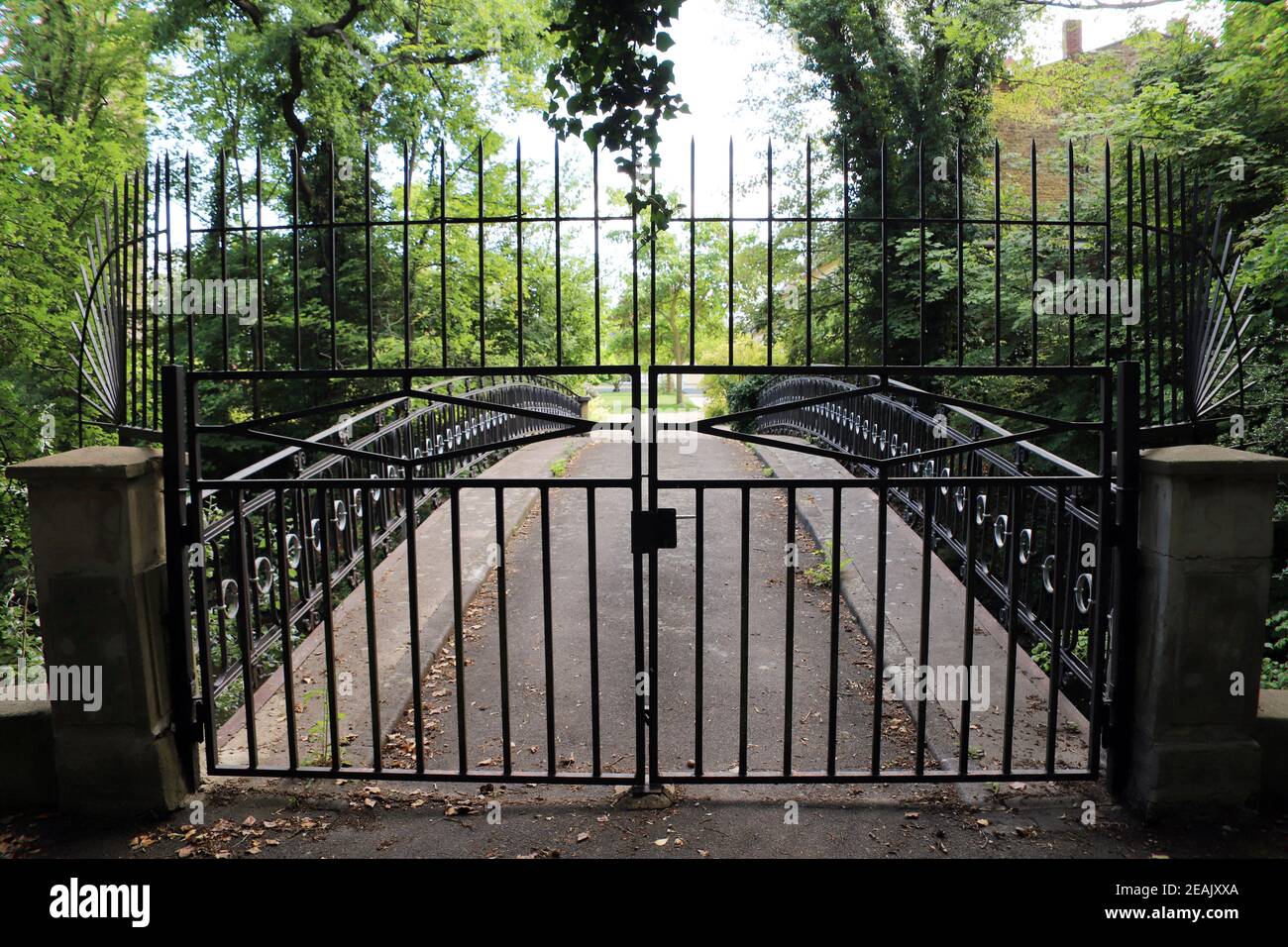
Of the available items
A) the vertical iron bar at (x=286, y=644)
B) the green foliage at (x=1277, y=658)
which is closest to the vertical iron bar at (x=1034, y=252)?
the green foliage at (x=1277, y=658)

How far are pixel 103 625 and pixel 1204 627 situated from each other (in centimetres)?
465

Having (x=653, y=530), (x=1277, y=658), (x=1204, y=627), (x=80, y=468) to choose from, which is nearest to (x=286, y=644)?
(x=80, y=468)

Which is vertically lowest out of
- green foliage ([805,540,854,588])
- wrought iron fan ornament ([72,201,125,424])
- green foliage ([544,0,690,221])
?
green foliage ([805,540,854,588])

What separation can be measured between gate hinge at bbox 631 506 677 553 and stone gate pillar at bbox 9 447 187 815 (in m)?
2.14

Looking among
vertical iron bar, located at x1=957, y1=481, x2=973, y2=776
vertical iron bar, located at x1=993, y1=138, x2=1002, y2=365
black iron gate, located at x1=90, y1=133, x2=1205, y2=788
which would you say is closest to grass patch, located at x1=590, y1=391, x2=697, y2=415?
black iron gate, located at x1=90, y1=133, x2=1205, y2=788

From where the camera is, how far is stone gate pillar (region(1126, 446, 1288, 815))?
3.42 m

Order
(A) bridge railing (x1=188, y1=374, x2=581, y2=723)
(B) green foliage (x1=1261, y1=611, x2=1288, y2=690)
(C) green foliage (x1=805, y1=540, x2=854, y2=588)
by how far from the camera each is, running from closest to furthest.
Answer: (A) bridge railing (x1=188, y1=374, x2=581, y2=723) < (B) green foliage (x1=1261, y1=611, x2=1288, y2=690) < (C) green foliage (x1=805, y1=540, x2=854, y2=588)

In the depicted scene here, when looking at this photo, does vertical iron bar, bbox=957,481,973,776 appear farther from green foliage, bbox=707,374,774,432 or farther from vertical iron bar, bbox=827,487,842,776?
green foliage, bbox=707,374,774,432

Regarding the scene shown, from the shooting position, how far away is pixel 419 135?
1602cm

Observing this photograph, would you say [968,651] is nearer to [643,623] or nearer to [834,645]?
Result: [834,645]

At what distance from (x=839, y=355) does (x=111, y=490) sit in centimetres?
1595

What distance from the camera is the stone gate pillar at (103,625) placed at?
137 inches

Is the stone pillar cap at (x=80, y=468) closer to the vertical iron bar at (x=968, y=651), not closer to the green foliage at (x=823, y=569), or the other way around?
the vertical iron bar at (x=968, y=651)

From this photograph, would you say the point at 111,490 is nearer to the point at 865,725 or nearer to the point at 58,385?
the point at 865,725
